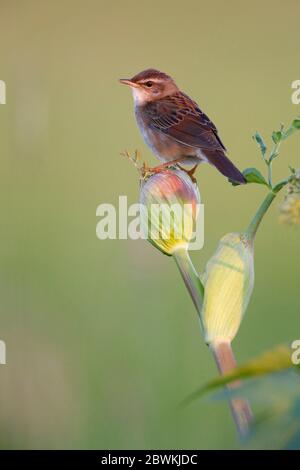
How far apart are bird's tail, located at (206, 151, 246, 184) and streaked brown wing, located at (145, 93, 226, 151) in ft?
0.08

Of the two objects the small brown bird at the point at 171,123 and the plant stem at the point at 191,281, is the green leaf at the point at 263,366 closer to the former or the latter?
the plant stem at the point at 191,281

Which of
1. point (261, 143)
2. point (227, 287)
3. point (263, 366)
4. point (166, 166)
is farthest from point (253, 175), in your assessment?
point (263, 366)

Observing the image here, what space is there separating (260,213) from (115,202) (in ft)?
1.90

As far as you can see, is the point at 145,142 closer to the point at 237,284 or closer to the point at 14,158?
the point at 14,158

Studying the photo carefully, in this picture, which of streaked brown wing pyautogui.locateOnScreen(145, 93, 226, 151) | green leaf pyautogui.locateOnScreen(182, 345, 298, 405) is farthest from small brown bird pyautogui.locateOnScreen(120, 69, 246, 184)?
green leaf pyautogui.locateOnScreen(182, 345, 298, 405)

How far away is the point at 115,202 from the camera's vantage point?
5.36ft

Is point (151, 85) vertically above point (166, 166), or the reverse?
point (151, 85)

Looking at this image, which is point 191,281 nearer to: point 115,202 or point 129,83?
point 115,202

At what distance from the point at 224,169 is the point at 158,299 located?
0.40 metres

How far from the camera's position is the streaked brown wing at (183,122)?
153 cm

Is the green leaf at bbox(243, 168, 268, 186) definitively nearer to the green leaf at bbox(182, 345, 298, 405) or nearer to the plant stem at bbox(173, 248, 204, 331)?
the plant stem at bbox(173, 248, 204, 331)

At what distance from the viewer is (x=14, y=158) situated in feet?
5.45

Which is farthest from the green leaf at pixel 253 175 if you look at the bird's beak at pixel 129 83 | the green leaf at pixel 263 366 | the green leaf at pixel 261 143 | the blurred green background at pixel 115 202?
the green leaf at pixel 263 366
